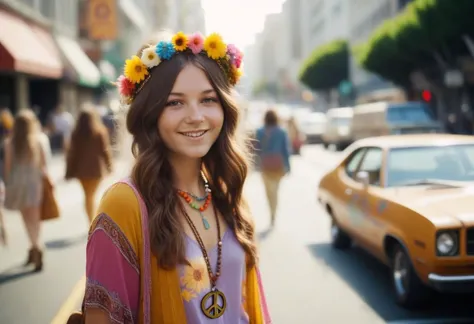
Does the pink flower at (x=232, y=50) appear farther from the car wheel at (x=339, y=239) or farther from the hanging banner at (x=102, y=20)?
the hanging banner at (x=102, y=20)

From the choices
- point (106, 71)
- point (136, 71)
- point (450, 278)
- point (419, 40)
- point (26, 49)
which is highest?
point (419, 40)

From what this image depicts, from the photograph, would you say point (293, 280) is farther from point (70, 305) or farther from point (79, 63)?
point (79, 63)

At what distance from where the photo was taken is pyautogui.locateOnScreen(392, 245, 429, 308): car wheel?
576 centimetres

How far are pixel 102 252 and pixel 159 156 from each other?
40cm

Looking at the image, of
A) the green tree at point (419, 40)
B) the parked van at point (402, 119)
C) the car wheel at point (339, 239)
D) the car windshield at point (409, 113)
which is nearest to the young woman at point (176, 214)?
the car wheel at point (339, 239)

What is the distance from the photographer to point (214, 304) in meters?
2.25

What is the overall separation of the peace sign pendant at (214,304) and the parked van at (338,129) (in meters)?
28.3

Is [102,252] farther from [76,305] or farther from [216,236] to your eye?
[76,305]

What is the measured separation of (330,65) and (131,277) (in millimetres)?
78341

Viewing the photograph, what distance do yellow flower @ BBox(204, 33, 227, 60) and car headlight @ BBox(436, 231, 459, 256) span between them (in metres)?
3.51

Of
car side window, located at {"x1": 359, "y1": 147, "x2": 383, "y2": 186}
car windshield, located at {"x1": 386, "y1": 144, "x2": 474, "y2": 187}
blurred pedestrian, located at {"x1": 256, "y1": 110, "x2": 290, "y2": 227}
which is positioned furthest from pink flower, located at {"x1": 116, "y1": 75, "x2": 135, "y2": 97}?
blurred pedestrian, located at {"x1": 256, "y1": 110, "x2": 290, "y2": 227}

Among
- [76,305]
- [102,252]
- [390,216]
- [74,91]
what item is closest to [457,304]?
[390,216]

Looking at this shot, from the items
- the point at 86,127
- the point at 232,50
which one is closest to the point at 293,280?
the point at 86,127

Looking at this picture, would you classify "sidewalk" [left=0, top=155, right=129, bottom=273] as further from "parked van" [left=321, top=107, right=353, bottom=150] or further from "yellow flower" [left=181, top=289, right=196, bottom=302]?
"parked van" [left=321, top=107, right=353, bottom=150]
